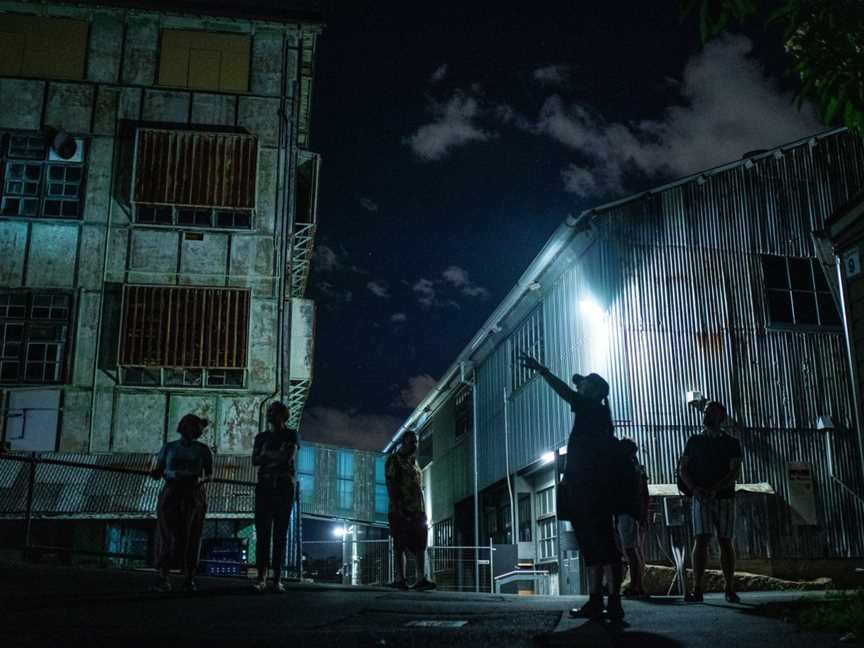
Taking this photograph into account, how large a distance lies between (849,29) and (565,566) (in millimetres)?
13108

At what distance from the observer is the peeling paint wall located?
787 inches

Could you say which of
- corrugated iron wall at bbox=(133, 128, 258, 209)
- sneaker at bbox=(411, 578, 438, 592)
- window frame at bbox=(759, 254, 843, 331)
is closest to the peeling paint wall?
corrugated iron wall at bbox=(133, 128, 258, 209)

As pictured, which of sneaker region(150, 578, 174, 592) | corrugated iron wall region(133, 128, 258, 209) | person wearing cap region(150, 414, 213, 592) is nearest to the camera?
sneaker region(150, 578, 174, 592)

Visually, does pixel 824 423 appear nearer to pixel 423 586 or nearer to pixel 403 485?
pixel 403 485

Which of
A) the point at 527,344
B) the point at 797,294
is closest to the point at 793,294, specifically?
the point at 797,294

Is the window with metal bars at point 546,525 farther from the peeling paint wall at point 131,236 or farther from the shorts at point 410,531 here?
the shorts at point 410,531

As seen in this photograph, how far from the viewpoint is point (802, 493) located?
15219 millimetres

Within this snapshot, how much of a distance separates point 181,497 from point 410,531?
3329mm

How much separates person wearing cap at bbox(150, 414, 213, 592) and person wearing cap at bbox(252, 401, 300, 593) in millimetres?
554

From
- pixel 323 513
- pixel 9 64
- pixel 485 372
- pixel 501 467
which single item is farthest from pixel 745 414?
pixel 323 513

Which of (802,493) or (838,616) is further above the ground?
(802,493)

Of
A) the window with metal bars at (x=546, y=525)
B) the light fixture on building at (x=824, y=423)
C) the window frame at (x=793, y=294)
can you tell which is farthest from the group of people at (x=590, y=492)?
the window with metal bars at (x=546, y=525)

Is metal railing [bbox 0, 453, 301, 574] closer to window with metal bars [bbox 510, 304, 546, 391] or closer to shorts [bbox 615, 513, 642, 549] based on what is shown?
window with metal bars [bbox 510, 304, 546, 391]

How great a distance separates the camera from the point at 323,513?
109 ft
